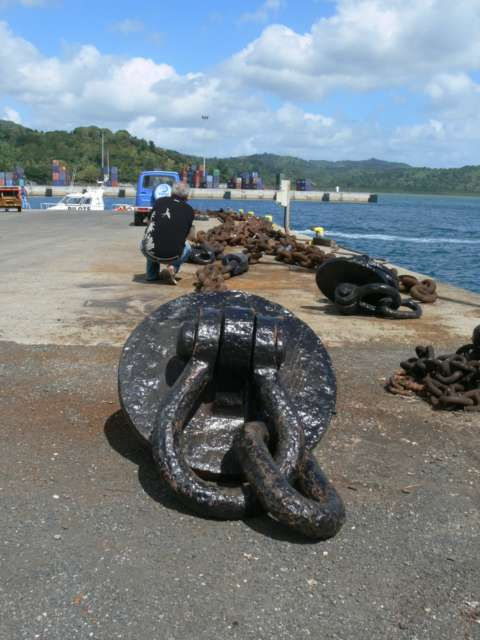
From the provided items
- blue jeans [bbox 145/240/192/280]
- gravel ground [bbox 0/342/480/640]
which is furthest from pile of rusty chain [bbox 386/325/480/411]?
blue jeans [bbox 145/240/192/280]

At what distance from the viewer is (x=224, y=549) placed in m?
2.55

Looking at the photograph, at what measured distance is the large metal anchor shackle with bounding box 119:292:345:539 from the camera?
2.58 metres

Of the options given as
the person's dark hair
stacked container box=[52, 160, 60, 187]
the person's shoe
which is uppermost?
the person's dark hair

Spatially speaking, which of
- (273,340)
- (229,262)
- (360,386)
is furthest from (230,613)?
(229,262)

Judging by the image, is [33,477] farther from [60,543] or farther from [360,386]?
[360,386]

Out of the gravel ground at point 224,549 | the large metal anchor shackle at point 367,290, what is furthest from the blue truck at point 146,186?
the gravel ground at point 224,549

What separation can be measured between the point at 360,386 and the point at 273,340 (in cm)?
180

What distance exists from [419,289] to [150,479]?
5945 millimetres

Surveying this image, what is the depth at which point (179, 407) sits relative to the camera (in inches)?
113

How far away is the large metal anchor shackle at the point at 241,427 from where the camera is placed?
2.58 metres

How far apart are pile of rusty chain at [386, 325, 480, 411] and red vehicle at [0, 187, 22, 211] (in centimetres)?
3596

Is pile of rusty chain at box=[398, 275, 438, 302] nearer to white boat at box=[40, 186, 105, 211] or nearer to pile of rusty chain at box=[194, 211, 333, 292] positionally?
pile of rusty chain at box=[194, 211, 333, 292]

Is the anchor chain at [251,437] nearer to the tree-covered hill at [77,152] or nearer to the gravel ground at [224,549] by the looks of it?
the gravel ground at [224,549]

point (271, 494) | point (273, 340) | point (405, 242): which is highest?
point (273, 340)
